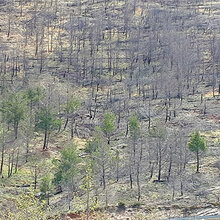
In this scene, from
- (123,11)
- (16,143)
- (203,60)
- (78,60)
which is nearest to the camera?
(16,143)

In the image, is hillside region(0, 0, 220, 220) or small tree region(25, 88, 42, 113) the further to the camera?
small tree region(25, 88, 42, 113)

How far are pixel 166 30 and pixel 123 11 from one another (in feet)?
77.1

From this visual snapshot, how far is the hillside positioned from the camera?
4744 centimetres

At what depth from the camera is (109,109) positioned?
250ft

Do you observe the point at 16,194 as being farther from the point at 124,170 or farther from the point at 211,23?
the point at 211,23

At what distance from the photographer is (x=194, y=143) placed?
51.1 m

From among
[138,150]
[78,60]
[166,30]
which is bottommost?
[138,150]

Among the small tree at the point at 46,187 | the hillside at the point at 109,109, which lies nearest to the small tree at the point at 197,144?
the hillside at the point at 109,109

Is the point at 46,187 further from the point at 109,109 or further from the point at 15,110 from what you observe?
the point at 109,109

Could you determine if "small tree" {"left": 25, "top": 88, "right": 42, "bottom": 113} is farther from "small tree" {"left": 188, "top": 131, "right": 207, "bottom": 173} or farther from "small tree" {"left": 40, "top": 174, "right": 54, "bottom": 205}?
"small tree" {"left": 188, "top": 131, "right": 207, "bottom": 173}

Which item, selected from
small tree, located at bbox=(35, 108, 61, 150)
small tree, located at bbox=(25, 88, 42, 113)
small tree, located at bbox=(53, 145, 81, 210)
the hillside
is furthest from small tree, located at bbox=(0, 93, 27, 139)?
small tree, located at bbox=(53, 145, 81, 210)

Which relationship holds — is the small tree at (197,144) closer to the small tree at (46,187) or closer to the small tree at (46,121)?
the small tree at (46,187)

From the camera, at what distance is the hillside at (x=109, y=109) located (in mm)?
47438

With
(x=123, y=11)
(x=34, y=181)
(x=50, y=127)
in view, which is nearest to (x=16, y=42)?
(x=123, y=11)
